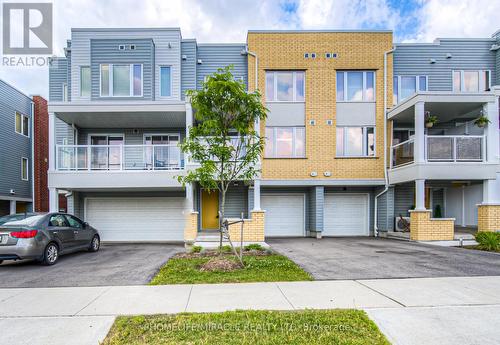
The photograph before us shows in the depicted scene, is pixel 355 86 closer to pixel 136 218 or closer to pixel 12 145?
pixel 136 218

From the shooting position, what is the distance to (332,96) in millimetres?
14031

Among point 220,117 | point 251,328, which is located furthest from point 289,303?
point 220,117

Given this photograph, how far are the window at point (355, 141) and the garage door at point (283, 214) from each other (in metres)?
3.10

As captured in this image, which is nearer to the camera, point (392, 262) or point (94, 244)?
point (392, 262)

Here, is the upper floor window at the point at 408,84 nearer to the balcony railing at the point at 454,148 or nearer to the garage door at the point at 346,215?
the balcony railing at the point at 454,148

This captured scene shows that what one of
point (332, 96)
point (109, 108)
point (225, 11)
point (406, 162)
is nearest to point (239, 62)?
point (225, 11)

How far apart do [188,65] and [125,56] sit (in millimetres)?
3022

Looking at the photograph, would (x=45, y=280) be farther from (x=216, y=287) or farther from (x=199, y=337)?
(x=199, y=337)

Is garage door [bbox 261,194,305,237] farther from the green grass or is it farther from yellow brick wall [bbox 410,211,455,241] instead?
the green grass

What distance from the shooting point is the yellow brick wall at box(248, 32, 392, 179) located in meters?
13.9

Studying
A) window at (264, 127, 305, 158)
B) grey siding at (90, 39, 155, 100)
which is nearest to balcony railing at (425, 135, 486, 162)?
window at (264, 127, 305, 158)

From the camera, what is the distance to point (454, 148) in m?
11.9

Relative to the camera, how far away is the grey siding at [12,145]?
1571cm

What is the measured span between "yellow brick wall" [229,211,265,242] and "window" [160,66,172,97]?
7.56 metres
